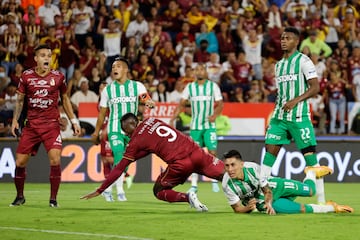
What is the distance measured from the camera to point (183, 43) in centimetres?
2580

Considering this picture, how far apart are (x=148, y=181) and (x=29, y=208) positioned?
8.19m

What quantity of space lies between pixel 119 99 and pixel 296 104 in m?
3.22

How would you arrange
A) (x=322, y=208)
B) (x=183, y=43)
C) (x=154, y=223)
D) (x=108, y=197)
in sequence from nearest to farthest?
(x=154, y=223) < (x=322, y=208) < (x=108, y=197) < (x=183, y=43)

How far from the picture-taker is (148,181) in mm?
21266

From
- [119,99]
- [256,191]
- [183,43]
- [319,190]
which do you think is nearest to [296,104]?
[319,190]

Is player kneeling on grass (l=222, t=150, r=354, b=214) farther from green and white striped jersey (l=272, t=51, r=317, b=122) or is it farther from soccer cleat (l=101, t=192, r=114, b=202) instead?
soccer cleat (l=101, t=192, r=114, b=202)

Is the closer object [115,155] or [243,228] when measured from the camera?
→ [243,228]

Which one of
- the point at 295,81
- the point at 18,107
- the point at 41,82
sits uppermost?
the point at 295,81

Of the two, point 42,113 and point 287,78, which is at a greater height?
point 287,78

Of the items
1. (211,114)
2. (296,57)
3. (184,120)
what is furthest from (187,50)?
(296,57)

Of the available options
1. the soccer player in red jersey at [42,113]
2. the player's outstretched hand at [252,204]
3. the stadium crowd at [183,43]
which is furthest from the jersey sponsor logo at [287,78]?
A: the stadium crowd at [183,43]

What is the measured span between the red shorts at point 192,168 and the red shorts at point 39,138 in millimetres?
1835

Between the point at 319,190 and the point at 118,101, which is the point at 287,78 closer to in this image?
the point at 319,190

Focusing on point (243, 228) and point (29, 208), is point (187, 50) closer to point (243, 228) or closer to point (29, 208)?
point (29, 208)
